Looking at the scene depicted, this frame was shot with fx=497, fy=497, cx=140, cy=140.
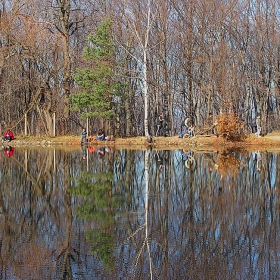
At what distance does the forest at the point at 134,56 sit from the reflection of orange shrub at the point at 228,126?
451 centimetres

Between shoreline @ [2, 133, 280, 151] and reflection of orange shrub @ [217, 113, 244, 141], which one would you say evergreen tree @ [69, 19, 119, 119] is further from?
reflection of orange shrub @ [217, 113, 244, 141]

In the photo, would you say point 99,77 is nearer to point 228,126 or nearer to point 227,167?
point 228,126

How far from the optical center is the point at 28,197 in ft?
35.1

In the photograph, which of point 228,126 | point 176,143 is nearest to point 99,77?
point 176,143

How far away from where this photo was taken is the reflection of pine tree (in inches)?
261

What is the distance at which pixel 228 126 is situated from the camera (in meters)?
28.7

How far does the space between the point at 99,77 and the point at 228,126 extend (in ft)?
31.6

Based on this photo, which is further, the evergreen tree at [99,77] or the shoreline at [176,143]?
the evergreen tree at [99,77]

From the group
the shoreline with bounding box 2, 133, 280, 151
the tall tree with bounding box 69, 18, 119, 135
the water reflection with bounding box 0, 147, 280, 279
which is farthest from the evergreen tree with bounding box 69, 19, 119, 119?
the water reflection with bounding box 0, 147, 280, 279

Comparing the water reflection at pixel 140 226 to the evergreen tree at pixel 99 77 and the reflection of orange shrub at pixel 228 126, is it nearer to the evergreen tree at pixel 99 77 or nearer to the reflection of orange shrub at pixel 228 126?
the reflection of orange shrub at pixel 228 126

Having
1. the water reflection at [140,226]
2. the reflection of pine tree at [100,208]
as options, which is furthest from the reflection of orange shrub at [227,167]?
the reflection of pine tree at [100,208]

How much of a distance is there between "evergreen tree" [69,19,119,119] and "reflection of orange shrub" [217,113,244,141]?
7805 millimetres

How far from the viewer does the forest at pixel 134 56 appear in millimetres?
33969

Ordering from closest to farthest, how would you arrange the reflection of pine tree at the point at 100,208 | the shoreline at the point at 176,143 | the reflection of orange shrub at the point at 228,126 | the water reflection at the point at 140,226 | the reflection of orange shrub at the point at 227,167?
the water reflection at the point at 140,226, the reflection of pine tree at the point at 100,208, the reflection of orange shrub at the point at 227,167, the reflection of orange shrub at the point at 228,126, the shoreline at the point at 176,143
